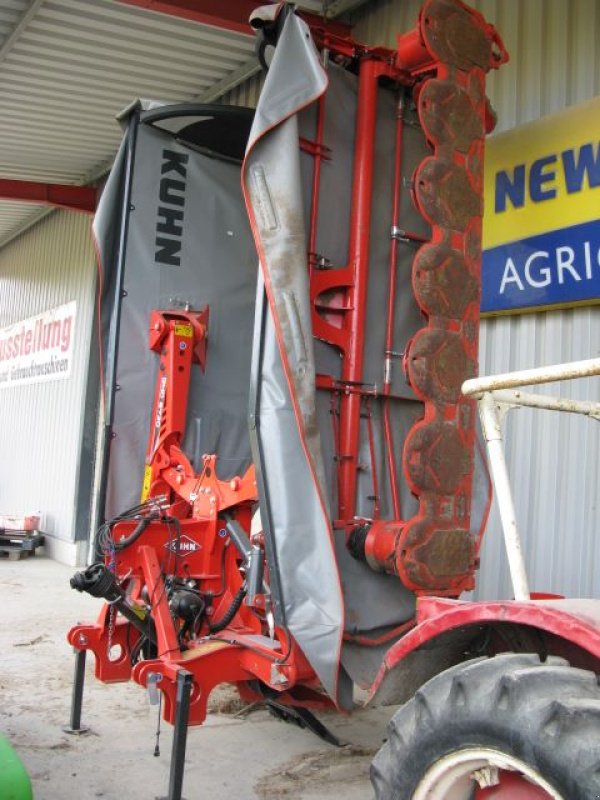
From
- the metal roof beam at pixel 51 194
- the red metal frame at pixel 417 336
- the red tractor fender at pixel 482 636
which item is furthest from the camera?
the metal roof beam at pixel 51 194

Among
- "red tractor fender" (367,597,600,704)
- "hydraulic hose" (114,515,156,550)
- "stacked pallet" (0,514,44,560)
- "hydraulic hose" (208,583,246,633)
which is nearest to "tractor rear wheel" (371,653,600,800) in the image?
"red tractor fender" (367,597,600,704)

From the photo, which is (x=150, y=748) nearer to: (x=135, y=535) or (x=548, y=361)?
(x=135, y=535)

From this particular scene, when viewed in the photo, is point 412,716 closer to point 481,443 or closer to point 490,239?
point 481,443

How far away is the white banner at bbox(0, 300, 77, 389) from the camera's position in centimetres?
1188

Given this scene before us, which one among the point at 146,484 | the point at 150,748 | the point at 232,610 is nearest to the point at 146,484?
the point at 146,484

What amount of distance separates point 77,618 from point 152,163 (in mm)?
4437

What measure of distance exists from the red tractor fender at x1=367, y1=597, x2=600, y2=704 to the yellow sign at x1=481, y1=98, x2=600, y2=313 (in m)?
2.71

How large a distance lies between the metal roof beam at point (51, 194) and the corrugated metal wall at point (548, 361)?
7094 millimetres

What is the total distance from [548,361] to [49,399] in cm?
912

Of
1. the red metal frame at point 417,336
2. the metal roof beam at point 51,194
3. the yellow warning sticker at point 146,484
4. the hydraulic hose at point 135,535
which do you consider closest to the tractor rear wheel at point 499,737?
the red metal frame at point 417,336

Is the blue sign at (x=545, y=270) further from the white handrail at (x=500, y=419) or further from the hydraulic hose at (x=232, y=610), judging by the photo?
the white handrail at (x=500, y=419)

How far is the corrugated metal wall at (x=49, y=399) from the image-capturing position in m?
11.2

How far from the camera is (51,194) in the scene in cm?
1095

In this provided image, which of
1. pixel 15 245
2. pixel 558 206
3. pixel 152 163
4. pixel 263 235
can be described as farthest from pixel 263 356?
pixel 15 245
